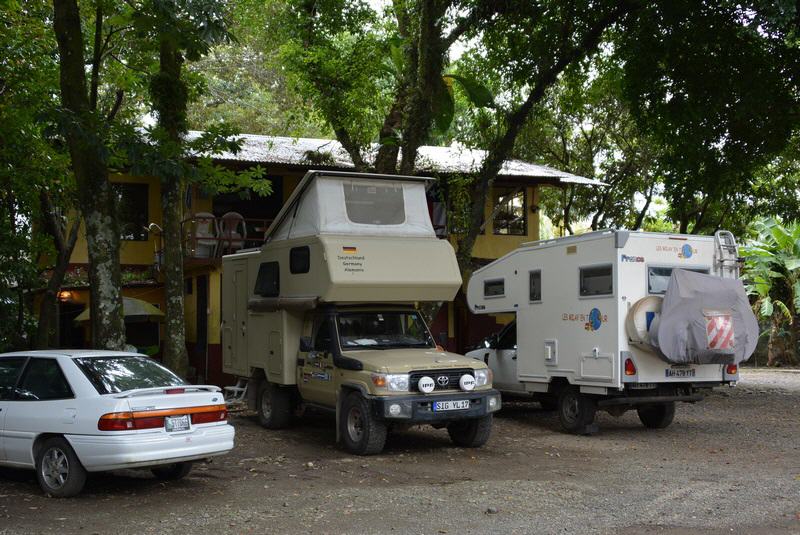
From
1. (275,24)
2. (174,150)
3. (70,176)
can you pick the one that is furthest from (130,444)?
(275,24)

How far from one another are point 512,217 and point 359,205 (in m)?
14.2

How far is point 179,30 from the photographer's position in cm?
1212

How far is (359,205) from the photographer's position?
496 inches

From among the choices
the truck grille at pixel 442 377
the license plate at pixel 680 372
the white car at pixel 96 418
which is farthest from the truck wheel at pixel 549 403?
the white car at pixel 96 418

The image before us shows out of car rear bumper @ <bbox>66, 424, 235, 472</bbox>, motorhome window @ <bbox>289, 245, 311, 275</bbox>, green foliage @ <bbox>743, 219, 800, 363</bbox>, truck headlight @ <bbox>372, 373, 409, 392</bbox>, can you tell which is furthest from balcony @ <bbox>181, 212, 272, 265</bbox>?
green foliage @ <bbox>743, 219, 800, 363</bbox>

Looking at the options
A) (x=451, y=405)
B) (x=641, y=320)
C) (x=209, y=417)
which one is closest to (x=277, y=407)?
(x=451, y=405)

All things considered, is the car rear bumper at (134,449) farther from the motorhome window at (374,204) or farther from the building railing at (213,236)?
the building railing at (213,236)

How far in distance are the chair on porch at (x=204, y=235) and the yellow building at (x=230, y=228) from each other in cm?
2

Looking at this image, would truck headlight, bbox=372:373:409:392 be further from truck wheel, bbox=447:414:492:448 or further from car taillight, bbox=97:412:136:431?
car taillight, bbox=97:412:136:431

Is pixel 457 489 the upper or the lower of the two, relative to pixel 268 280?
lower

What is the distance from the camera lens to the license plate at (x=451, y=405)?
36.7 feet

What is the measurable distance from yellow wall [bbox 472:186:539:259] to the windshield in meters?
12.6

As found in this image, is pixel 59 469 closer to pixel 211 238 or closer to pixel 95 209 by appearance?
pixel 95 209

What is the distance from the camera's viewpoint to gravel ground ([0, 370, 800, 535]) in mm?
7633
